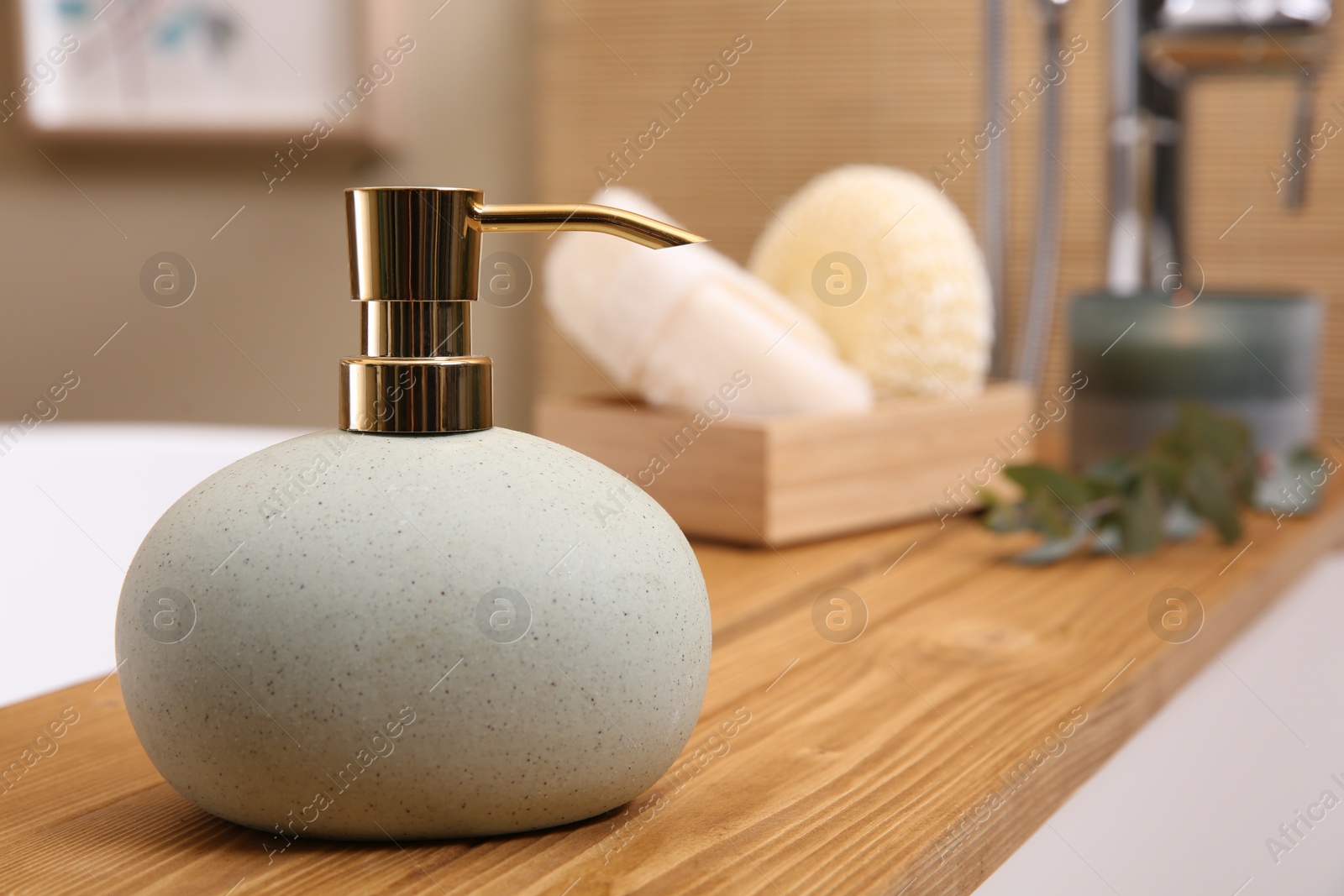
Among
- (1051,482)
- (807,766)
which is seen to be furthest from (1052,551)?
(807,766)

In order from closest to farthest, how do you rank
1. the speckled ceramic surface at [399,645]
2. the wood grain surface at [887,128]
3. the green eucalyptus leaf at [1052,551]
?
the speckled ceramic surface at [399,645] < the green eucalyptus leaf at [1052,551] < the wood grain surface at [887,128]

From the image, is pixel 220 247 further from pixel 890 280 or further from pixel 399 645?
pixel 399 645

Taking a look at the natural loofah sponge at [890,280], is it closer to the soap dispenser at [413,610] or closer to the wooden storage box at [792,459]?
the wooden storage box at [792,459]

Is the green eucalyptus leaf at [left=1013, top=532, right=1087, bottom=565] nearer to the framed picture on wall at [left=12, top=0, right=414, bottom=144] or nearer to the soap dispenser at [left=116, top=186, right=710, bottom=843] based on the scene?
the soap dispenser at [left=116, top=186, right=710, bottom=843]

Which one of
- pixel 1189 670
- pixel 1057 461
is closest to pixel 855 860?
pixel 1189 670

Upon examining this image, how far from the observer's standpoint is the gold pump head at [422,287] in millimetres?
251

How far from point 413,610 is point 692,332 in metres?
Answer: 0.37

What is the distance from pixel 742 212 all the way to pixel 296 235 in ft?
1.89

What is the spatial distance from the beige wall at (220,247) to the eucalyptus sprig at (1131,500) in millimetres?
1062

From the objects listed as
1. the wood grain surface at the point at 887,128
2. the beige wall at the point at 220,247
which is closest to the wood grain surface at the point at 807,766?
the wood grain surface at the point at 887,128

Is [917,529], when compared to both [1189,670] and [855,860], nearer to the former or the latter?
[1189,670]

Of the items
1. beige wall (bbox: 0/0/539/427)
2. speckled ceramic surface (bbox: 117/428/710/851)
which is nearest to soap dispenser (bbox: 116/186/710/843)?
speckled ceramic surface (bbox: 117/428/710/851)

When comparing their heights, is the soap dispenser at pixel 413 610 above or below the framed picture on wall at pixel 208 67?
below

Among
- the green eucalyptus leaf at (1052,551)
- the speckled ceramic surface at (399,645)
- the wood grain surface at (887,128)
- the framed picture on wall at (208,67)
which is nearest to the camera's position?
the speckled ceramic surface at (399,645)
